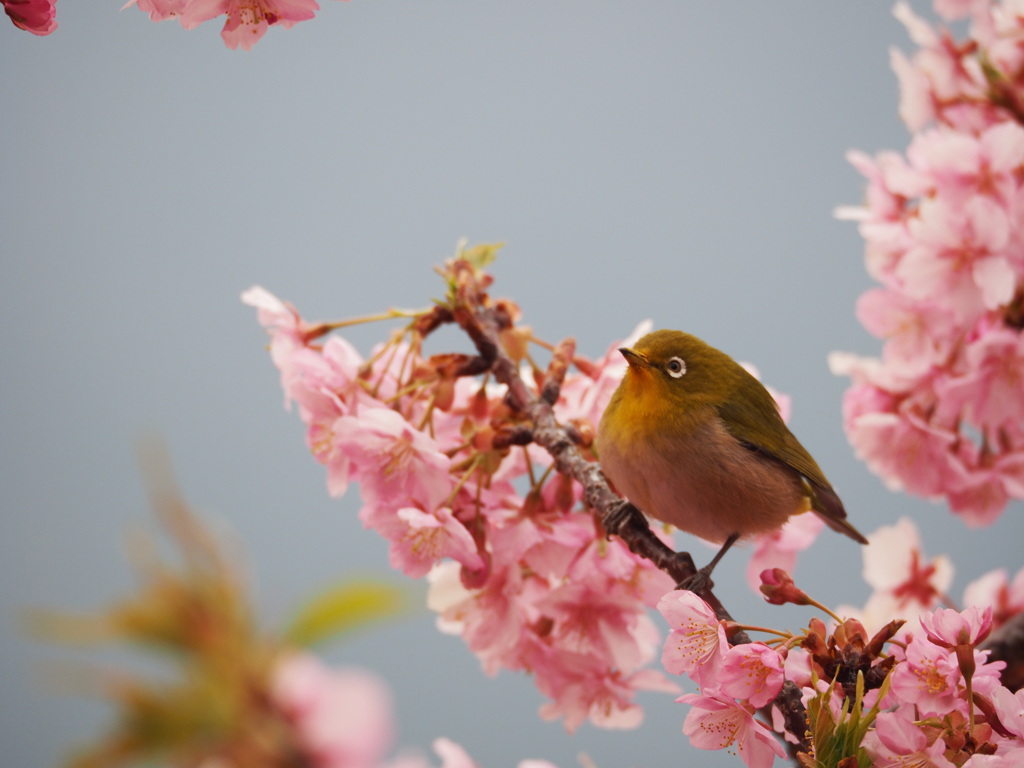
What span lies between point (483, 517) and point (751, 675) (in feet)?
1.08

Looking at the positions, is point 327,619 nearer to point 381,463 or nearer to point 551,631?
point 381,463

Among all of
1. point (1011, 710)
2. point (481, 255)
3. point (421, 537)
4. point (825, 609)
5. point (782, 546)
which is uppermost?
point (481, 255)

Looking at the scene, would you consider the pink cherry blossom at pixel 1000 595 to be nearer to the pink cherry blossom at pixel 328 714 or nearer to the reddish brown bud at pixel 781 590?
the reddish brown bud at pixel 781 590

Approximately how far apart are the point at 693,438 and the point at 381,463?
1.01 feet

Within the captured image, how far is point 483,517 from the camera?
78 centimetres

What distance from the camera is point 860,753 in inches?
18.5

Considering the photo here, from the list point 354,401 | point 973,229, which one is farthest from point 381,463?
point 973,229

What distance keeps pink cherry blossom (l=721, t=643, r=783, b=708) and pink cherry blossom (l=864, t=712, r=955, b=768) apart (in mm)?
62

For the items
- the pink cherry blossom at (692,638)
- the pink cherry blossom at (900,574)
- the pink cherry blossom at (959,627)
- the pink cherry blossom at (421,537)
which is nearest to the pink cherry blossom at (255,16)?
the pink cherry blossom at (421,537)

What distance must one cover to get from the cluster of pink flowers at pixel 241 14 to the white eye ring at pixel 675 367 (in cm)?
47

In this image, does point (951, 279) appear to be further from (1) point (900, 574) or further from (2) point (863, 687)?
(2) point (863, 687)

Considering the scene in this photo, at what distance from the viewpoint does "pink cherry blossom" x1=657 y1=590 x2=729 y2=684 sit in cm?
52

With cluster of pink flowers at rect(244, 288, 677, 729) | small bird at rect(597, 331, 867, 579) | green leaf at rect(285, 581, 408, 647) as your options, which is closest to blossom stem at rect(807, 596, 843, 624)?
small bird at rect(597, 331, 867, 579)

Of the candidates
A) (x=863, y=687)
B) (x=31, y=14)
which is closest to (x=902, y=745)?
(x=863, y=687)
